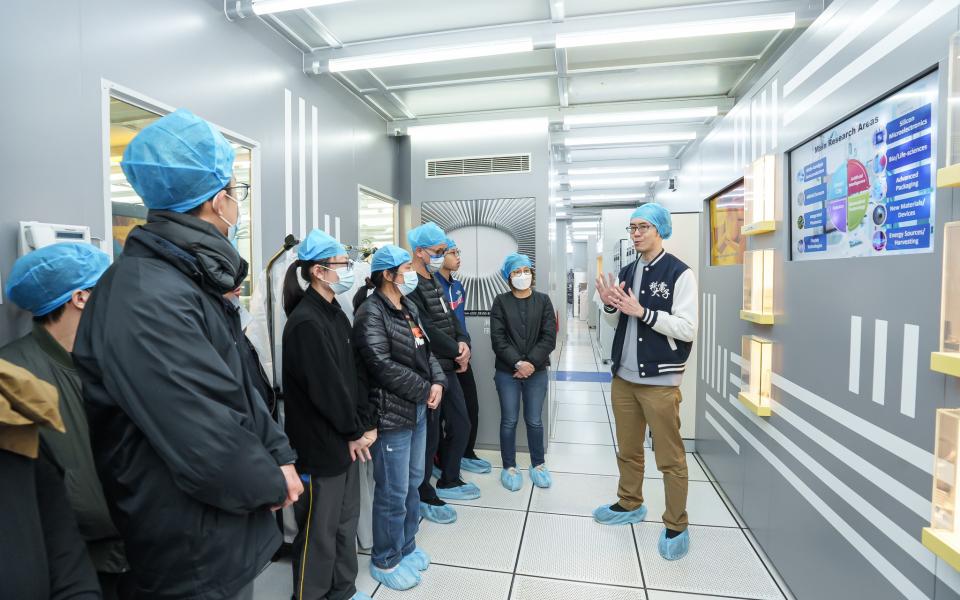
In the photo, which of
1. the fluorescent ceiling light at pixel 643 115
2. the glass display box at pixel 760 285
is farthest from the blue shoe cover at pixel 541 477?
the fluorescent ceiling light at pixel 643 115

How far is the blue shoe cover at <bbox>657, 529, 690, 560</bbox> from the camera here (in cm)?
266

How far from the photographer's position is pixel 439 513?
3094 mm

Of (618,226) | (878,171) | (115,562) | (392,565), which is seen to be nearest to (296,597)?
(392,565)

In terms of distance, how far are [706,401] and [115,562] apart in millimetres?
3815

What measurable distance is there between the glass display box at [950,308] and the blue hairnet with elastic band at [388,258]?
2.04 metres

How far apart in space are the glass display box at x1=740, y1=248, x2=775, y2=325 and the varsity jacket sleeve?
1.14ft

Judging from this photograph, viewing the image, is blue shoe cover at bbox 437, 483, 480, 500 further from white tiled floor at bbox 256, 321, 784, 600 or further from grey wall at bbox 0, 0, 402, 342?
grey wall at bbox 0, 0, 402, 342

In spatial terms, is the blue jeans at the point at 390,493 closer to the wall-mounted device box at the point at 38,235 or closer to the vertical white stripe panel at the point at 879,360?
the wall-mounted device box at the point at 38,235

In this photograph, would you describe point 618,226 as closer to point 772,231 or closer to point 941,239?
point 772,231

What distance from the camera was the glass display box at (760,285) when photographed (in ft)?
8.64

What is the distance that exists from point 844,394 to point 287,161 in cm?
348

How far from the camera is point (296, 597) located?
212cm

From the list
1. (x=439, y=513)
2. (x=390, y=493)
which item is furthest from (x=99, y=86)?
(x=439, y=513)

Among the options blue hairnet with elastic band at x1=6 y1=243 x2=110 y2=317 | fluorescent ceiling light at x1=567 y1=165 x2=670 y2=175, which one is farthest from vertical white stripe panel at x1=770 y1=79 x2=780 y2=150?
fluorescent ceiling light at x1=567 y1=165 x2=670 y2=175
